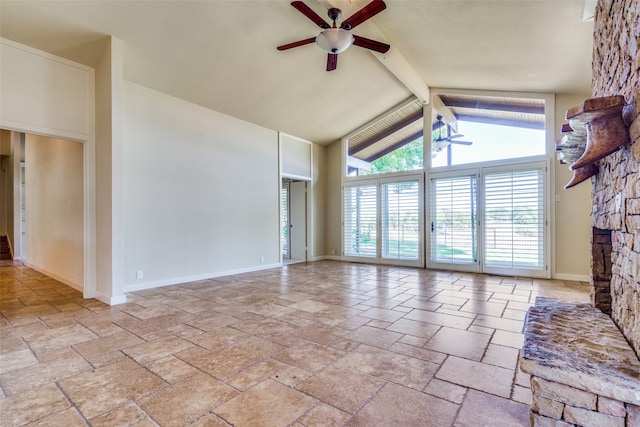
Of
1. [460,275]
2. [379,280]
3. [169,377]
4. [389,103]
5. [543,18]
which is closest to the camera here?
[169,377]

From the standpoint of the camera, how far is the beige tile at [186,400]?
5.41 feet

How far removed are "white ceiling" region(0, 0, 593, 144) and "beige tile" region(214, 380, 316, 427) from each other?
3319mm

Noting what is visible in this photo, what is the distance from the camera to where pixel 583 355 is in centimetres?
151

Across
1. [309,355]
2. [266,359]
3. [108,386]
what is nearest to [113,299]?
[108,386]

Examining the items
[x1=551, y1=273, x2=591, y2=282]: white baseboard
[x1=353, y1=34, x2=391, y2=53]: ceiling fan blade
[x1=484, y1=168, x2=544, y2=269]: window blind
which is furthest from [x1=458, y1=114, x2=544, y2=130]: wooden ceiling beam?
[x1=353, y1=34, x2=391, y2=53]: ceiling fan blade

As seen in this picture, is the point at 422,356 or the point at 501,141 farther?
the point at 501,141

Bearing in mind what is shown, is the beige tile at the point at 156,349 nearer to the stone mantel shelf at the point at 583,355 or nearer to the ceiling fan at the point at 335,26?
the stone mantel shelf at the point at 583,355

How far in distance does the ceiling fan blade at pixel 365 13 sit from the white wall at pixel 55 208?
13.0 ft

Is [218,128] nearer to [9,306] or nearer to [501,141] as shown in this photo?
[9,306]

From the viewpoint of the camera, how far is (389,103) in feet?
22.7

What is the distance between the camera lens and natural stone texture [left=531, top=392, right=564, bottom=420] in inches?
55.5

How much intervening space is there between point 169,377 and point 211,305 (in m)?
1.75

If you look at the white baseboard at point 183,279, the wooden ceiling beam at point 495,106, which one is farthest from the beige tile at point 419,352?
the wooden ceiling beam at point 495,106

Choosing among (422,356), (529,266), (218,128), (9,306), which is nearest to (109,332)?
(9,306)
